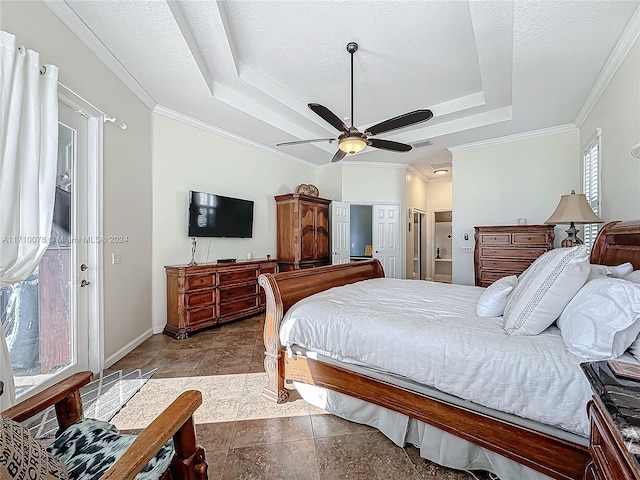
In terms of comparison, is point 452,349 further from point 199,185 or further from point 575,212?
point 199,185

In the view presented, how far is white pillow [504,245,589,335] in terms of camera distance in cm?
147

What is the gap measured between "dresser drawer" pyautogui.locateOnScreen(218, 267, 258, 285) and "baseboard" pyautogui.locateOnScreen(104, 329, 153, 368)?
41.2 inches

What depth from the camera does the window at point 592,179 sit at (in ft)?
11.0

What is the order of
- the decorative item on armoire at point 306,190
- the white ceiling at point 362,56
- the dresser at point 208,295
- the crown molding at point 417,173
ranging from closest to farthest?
the white ceiling at point 362,56, the dresser at point 208,295, the decorative item on armoire at point 306,190, the crown molding at point 417,173

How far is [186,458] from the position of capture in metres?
1.05

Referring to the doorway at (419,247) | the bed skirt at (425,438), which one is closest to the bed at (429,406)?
the bed skirt at (425,438)

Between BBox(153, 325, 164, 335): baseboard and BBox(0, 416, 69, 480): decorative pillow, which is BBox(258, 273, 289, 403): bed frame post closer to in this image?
BBox(0, 416, 69, 480): decorative pillow

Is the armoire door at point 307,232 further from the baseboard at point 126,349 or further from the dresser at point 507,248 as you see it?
the dresser at point 507,248

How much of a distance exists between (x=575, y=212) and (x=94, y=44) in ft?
16.1

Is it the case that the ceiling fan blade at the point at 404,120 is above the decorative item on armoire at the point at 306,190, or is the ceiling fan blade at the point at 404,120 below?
above

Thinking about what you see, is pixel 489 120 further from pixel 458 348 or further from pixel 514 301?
pixel 458 348

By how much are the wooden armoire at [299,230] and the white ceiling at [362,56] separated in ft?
4.46

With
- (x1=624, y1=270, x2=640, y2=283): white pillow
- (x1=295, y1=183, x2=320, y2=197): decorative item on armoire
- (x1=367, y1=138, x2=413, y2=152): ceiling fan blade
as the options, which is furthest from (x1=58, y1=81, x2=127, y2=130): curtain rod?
(x1=624, y1=270, x2=640, y2=283): white pillow

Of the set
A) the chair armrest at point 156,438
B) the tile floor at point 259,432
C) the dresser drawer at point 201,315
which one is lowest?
the tile floor at point 259,432
